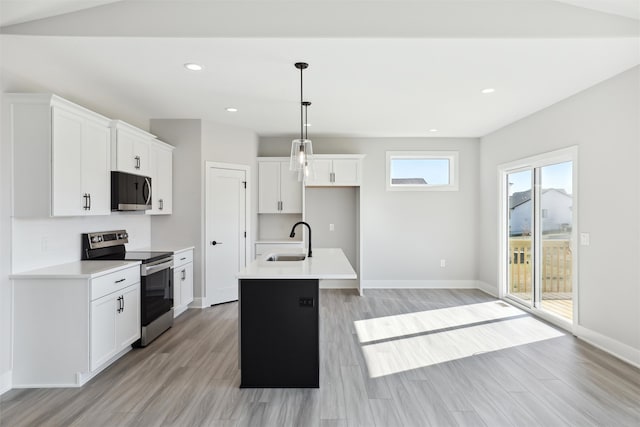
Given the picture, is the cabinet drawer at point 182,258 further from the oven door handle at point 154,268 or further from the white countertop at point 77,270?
the white countertop at point 77,270

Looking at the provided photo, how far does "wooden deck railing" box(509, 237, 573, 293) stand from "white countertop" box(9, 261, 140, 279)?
476 cm

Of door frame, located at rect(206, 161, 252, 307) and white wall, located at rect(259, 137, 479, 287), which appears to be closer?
door frame, located at rect(206, 161, 252, 307)

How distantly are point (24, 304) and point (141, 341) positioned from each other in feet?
3.59

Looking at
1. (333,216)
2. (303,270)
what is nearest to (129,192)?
(303,270)

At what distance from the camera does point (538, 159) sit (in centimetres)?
445

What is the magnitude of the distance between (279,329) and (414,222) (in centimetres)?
410

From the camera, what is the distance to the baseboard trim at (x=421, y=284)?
6.16 metres

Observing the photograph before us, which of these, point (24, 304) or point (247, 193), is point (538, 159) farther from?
point (24, 304)

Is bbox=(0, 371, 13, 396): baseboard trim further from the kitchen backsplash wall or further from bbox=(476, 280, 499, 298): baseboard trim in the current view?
bbox=(476, 280, 499, 298): baseboard trim

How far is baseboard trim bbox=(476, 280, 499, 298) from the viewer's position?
5584mm

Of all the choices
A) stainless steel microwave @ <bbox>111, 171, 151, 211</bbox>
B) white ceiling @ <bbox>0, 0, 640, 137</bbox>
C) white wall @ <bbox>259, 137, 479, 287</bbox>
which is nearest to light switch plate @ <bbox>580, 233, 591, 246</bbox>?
white ceiling @ <bbox>0, 0, 640, 137</bbox>

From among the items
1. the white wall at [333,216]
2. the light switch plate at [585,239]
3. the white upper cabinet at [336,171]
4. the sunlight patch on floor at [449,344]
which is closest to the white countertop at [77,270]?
the sunlight patch on floor at [449,344]

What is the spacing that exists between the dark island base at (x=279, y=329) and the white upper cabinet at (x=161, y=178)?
2.41 m

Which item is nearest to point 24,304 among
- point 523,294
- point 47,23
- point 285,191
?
point 47,23
